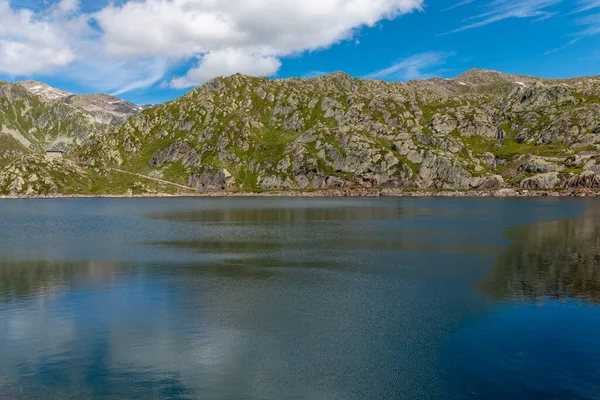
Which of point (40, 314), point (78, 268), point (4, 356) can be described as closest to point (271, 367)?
point (4, 356)

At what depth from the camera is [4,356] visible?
36344mm

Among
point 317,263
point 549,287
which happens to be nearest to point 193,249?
point 317,263

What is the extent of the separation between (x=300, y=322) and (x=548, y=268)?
168 feet

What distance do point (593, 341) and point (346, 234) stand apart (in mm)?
80559

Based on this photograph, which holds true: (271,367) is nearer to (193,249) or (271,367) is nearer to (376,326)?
(376,326)

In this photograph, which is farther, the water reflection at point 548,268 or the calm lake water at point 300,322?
the water reflection at point 548,268

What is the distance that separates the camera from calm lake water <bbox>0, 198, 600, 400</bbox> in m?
31.5

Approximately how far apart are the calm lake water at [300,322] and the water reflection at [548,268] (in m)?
0.50

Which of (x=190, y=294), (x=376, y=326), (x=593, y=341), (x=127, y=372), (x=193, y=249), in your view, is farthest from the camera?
(x=193, y=249)

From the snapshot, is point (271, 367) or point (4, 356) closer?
point (271, 367)

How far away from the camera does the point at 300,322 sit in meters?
44.4

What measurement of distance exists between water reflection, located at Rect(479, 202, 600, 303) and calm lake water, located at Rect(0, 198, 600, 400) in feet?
1.65

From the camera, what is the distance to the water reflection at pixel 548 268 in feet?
187

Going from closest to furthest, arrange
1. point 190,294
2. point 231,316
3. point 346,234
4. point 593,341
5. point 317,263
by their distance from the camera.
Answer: point 593,341 < point 231,316 < point 190,294 < point 317,263 < point 346,234
